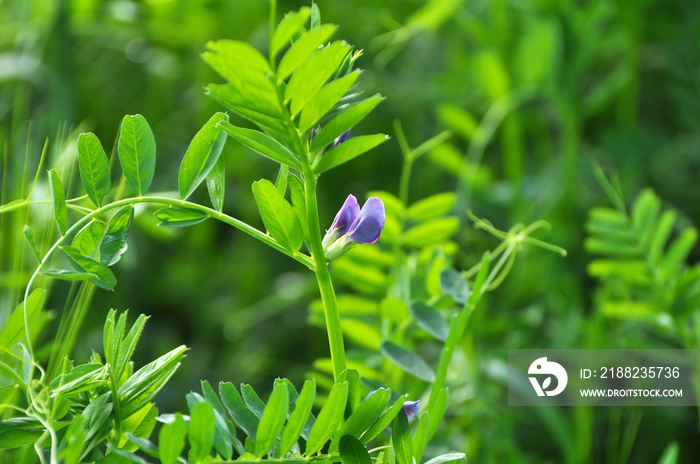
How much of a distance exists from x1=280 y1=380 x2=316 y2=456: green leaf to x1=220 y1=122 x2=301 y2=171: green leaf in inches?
2.5

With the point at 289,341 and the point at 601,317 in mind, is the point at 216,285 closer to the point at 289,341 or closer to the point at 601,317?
the point at 289,341

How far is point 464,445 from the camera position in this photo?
1.53 feet

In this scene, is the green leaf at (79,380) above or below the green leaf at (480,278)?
below

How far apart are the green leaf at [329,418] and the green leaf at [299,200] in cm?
5

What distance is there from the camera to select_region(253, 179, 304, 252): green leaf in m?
0.21

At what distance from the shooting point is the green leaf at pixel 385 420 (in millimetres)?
198

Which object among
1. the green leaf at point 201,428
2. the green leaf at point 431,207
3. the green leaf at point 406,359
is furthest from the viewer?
the green leaf at point 431,207

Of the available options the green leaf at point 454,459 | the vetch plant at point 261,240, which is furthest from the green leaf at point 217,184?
the green leaf at point 454,459

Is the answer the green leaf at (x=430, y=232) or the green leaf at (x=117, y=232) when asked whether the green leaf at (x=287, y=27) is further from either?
the green leaf at (x=430, y=232)

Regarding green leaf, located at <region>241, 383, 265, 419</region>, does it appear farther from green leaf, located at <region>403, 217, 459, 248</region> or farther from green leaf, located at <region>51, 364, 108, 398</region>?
green leaf, located at <region>403, 217, 459, 248</region>

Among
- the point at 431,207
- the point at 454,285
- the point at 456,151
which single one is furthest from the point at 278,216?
the point at 456,151

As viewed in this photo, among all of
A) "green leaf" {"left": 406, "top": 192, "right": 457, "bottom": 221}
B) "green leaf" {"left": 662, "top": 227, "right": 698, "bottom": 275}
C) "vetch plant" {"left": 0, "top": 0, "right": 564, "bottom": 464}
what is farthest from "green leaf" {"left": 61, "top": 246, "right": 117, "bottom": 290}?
"green leaf" {"left": 662, "top": 227, "right": 698, "bottom": 275}

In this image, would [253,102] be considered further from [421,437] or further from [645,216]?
[645,216]

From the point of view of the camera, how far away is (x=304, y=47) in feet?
0.60
